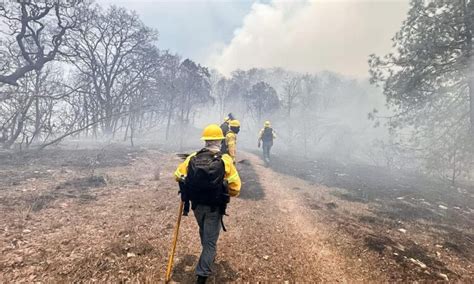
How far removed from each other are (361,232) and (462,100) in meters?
11.8

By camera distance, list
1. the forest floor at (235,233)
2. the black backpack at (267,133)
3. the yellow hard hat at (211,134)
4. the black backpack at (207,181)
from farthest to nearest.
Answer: the black backpack at (267,133)
the forest floor at (235,233)
the yellow hard hat at (211,134)
the black backpack at (207,181)

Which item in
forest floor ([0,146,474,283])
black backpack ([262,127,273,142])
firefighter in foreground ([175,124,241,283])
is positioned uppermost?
black backpack ([262,127,273,142])

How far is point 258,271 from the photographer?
3.88 metres

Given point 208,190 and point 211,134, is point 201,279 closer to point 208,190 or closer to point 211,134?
point 208,190

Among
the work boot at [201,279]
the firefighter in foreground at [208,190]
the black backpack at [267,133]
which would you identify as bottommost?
the work boot at [201,279]

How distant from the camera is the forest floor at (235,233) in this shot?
3.77 m

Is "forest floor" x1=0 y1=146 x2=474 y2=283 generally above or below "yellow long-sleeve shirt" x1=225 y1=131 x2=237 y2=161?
below

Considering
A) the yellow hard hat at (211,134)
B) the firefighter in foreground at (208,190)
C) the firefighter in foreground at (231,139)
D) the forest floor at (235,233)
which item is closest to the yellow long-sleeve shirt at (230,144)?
the firefighter in foreground at (231,139)

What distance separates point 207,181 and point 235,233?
2.36 metres

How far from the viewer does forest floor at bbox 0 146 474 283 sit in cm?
377

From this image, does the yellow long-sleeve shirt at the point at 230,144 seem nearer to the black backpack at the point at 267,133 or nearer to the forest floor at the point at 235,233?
the forest floor at the point at 235,233

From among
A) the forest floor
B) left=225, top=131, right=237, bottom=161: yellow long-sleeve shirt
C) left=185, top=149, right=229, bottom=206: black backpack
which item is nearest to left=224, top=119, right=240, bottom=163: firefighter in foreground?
left=225, top=131, right=237, bottom=161: yellow long-sleeve shirt

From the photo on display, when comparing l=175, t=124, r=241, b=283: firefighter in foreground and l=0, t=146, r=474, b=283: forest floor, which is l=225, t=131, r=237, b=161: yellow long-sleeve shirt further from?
l=175, t=124, r=241, b=283: firefighter in foreground

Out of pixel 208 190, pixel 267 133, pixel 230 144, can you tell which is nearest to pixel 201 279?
pixel 208 190
